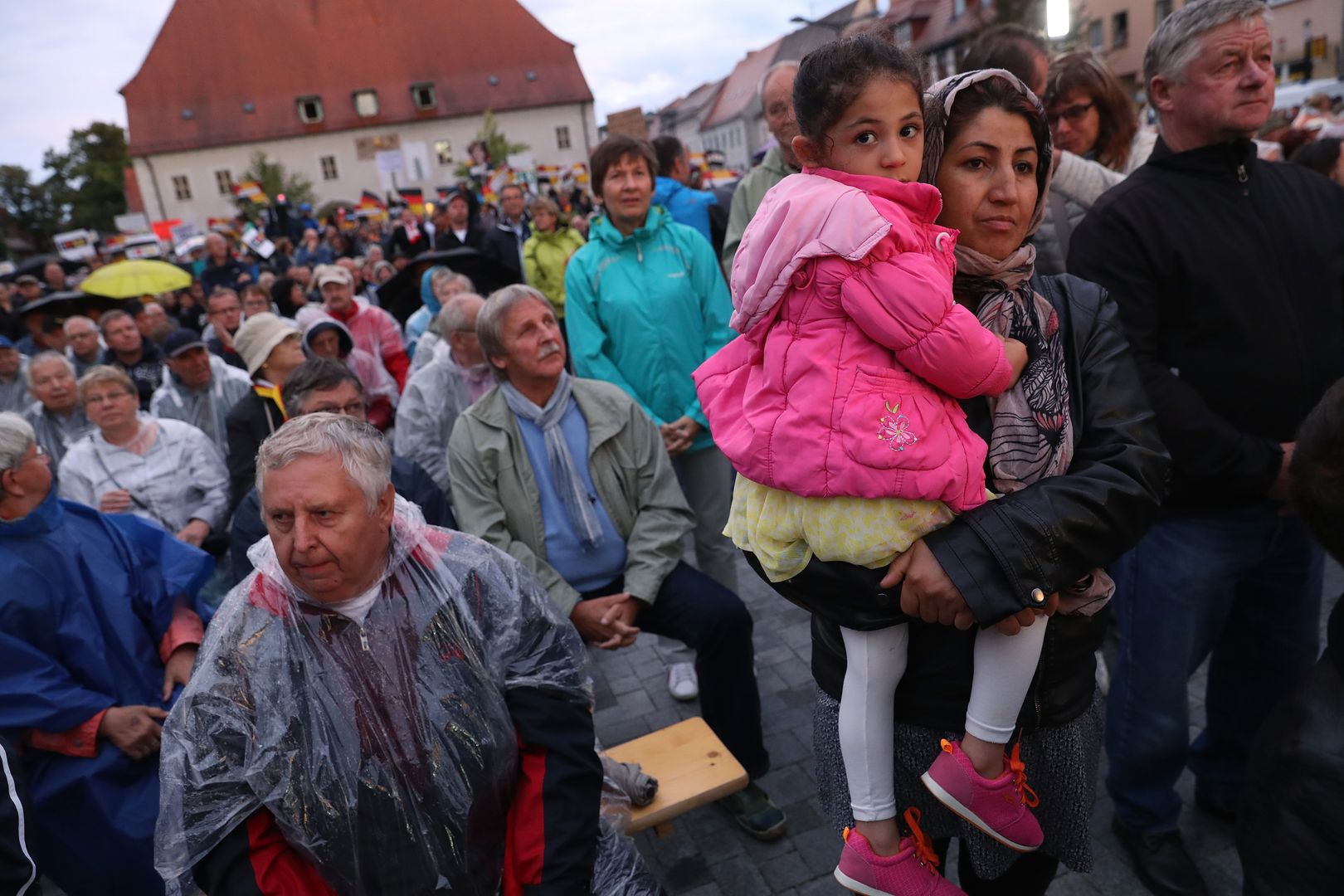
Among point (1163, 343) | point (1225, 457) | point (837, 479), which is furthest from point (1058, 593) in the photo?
point (1163, 343)

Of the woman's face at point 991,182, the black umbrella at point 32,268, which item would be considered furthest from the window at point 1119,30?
the woman's face at point 991,182

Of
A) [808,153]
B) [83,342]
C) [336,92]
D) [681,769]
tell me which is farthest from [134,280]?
[336,92]

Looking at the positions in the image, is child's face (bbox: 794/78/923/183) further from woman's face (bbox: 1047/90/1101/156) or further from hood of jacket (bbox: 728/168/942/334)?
woman's face (bbox: 1047/90/1101/156)

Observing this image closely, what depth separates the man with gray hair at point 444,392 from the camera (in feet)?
15.0

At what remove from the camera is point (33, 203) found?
5906 centimetres

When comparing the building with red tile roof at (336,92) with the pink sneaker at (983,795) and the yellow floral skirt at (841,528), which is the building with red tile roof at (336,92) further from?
the pink sneaker at (983,795)

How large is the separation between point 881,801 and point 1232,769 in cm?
183

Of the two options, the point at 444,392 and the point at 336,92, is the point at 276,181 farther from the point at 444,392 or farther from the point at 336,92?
the point at 444,392

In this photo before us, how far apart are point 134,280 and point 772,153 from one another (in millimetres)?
9242

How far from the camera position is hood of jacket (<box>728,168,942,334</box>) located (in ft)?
4.91

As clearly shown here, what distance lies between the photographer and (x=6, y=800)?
6.77ft

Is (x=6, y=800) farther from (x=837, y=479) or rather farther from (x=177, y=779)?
(x=837, y=479)

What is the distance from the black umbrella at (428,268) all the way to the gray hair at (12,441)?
458 cm

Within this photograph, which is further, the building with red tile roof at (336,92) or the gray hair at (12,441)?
the building with red tile roof at (336,92)
